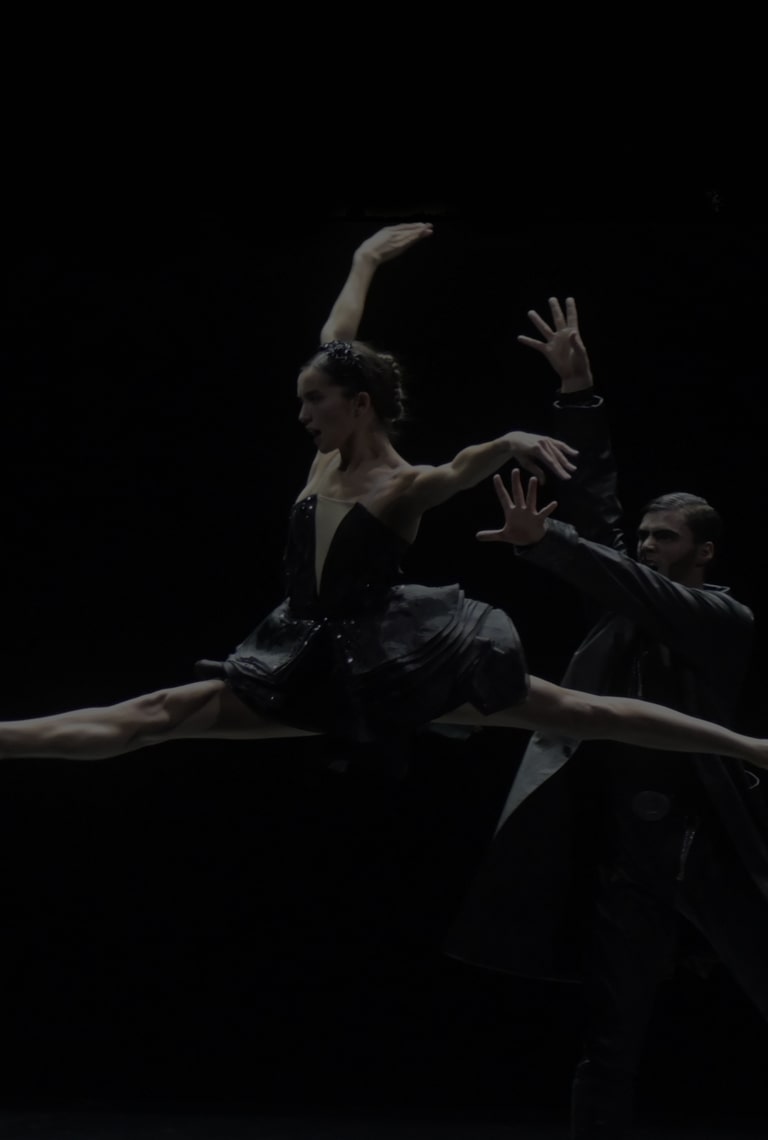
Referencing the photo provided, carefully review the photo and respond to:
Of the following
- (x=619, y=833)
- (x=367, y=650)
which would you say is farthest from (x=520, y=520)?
(x=619, y=833)

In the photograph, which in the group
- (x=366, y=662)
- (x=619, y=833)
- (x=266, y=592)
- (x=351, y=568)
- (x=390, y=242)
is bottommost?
(x=619, y=833)

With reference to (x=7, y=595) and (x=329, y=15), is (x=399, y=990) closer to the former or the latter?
(x=7, y=595)

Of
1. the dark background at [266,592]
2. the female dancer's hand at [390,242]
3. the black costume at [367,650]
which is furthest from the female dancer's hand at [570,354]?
the dark background at [266,592]

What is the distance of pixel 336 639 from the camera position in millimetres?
3232

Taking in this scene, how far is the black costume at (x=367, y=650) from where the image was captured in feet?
10.4

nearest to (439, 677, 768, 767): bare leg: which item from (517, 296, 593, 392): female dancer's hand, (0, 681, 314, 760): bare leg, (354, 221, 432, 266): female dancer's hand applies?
(0, 681, 314, 760): bare leg

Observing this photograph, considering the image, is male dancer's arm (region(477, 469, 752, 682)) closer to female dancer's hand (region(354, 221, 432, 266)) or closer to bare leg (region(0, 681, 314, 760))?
bare leg (region(0, 681, 314, 760))

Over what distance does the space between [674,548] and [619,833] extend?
1.93 ft

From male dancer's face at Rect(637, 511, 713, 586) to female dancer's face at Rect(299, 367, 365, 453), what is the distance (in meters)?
0.66

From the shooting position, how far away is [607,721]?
10.6ft

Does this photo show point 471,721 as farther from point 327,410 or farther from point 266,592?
point 266,592

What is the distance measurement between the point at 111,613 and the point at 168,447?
0.45 metres

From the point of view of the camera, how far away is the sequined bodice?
10.8 feet

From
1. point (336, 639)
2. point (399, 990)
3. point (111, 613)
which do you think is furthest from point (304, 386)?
point (399, 990)
